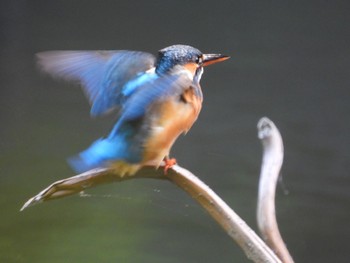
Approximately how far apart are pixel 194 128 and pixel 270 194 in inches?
17.0

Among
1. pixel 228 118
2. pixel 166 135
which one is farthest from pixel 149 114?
pixel 228 118

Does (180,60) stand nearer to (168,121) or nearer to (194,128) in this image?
(168,121)

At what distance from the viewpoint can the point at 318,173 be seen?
126cm

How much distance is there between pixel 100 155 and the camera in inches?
29.9

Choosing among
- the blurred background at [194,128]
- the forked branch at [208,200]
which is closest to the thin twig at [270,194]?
the forked branch at [208,200]

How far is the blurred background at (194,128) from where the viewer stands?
3.95ft

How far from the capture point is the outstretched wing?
0.83 metres

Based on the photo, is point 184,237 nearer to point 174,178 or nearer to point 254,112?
point 254,112

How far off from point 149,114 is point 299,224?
0.60 metres

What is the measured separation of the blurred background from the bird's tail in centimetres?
42

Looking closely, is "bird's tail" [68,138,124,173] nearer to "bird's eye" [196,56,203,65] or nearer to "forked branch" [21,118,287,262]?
"forked branch" [21,118,287,262]

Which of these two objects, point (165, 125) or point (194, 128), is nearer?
point (165, 125)

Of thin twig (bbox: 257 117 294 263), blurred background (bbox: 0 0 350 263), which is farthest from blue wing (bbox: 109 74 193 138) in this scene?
blurred background (bbox: 0 0 350 263)

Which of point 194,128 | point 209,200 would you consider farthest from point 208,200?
point 194,128
